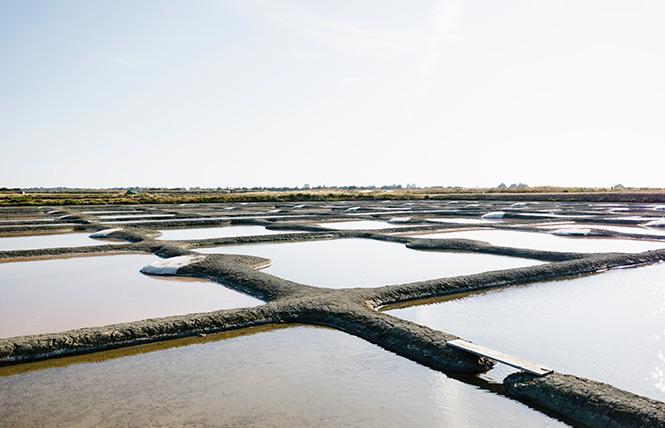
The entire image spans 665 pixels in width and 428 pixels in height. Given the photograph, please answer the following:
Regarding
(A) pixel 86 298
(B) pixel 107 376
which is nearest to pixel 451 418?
(B) pixel 107 376

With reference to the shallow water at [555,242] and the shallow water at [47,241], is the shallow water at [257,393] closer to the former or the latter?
the shallow water at [555,242]

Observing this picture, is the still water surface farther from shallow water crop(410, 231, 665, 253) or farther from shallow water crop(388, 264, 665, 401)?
shallow water crop(388, 264, 665, 401)

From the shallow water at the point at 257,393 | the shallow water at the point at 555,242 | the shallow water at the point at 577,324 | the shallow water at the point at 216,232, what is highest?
the shallow water at the point at 555,242

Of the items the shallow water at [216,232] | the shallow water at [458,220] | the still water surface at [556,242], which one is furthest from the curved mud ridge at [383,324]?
the shallow water at [458,220]

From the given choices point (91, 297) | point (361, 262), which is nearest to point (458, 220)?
point (361, 262)

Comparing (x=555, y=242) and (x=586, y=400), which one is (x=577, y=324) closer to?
(x=586, y=400)

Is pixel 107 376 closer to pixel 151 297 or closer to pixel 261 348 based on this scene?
pixel 261 348
